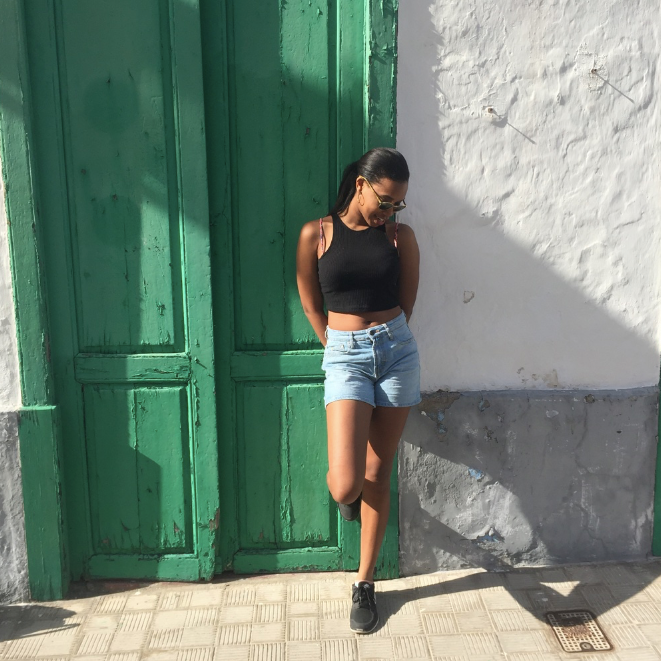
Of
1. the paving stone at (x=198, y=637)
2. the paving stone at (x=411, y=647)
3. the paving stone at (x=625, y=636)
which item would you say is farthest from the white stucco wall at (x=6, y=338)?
the paving stone at (x=625, y=636)

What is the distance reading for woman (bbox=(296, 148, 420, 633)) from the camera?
2721 mm

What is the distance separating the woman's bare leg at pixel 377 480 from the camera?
9.41 ft

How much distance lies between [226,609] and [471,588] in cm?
113

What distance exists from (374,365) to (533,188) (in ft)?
3.69

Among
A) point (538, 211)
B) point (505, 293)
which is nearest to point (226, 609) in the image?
point (505, 293)

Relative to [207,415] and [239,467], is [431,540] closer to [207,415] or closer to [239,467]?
[239,467]

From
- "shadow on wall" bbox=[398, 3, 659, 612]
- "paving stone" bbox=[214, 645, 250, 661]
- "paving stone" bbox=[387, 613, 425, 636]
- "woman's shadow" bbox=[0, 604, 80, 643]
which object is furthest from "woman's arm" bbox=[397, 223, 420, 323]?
"woman's shadow" bbox=[0, 604, 80, 643]

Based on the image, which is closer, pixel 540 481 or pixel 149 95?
pixel 149 95

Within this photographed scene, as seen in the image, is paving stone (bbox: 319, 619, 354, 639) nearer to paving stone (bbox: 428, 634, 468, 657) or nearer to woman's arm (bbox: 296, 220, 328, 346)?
paving stone (bbox: 428, 634, 468, 657)

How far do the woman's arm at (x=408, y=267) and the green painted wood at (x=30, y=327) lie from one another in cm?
156

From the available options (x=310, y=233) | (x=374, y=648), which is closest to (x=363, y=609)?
(x=374, y=648)

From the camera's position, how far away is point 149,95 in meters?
2.95

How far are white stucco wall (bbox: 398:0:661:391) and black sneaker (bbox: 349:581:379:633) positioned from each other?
0.95 metres

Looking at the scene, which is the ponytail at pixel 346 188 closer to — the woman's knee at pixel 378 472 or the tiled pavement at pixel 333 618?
the woman's knee at pixel 378 472
